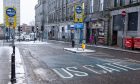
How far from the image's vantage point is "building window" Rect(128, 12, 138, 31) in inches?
1412

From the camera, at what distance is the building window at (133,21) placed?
3587 centimetres

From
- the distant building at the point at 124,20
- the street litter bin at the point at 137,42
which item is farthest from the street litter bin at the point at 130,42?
the distant building at the point at 124,20

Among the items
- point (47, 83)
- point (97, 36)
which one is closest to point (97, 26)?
point (97, 36)

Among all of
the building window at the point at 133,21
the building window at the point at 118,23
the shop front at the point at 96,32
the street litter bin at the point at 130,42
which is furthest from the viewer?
the shop front at the point at 96,32

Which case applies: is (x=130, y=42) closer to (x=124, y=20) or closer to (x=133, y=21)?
(x=133, y=21)

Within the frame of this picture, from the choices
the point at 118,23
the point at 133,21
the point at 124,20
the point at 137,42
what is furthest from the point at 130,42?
the point at 118,23

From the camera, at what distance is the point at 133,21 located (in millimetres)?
36562

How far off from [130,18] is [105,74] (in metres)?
25.6

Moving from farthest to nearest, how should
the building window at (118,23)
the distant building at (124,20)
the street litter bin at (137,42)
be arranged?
1. the building window at (118,23)
2. the distant building at (124,20)
3. the street litter bin at (137,42)

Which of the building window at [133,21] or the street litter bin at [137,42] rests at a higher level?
the building window at [133,21]

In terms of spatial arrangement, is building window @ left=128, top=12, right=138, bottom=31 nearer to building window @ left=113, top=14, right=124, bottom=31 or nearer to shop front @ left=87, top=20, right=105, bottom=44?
building window @ left=113, top=14, right=124, bottom=31

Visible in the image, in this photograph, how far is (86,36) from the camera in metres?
53.4

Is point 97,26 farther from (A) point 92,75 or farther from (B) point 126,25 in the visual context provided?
(A) point 92,75

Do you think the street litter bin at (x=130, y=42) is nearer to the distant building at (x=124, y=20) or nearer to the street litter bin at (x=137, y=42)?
the street litter bin at (x=137, y=42)
